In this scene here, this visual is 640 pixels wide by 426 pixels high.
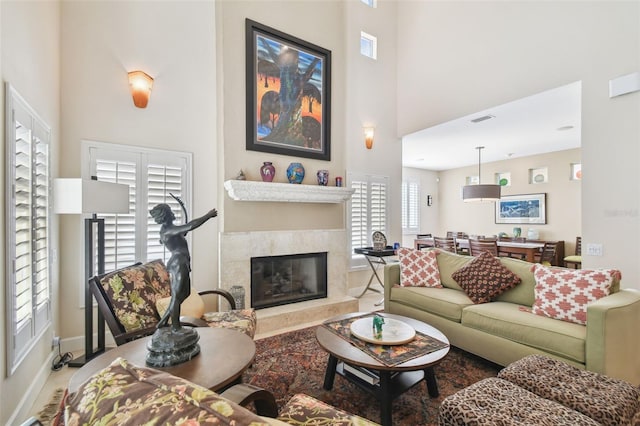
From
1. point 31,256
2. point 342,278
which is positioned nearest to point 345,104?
point 342,278

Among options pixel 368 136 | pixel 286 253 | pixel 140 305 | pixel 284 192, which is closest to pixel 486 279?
pixel 286 253

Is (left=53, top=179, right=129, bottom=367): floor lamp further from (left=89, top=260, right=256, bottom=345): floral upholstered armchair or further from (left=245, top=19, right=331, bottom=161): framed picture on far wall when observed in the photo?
(left=245, top=19, right=331, bottom=161): framed picture on far wall

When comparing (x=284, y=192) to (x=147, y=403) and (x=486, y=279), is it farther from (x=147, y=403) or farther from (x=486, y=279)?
(x=147, y=403)

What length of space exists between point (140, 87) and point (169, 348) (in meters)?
2.97

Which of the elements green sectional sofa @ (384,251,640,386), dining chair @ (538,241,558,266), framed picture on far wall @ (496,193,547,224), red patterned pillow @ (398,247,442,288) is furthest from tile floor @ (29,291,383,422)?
framed picture on far wall @ (496,193,547,224)

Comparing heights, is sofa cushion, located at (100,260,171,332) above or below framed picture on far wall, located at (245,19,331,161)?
below

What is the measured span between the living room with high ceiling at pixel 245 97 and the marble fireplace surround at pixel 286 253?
47mm

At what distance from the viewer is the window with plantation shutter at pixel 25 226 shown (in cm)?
183

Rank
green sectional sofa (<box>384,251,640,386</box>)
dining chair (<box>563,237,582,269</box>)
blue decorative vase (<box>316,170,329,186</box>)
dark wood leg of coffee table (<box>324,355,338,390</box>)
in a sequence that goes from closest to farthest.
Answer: green sectional sofa (<box>384,251,640,386</box>) < dark wood leg of coffee table (<box>324,355,338,390</box>) < blue decorative vase (<box>316,170,329,186</box>) < dining chair (<box>563,237,582,269</box>)

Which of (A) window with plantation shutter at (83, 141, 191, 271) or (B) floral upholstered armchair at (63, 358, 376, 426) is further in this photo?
(A) window with plantation shutter at (83, 141, 191, 271)

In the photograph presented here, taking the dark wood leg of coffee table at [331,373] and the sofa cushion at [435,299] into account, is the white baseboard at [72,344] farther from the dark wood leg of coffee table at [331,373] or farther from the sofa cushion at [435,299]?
the sofa cushion at [435,299]

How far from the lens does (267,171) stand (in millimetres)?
3895

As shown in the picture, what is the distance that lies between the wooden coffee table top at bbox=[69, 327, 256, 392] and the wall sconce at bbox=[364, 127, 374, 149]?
3.97 meters

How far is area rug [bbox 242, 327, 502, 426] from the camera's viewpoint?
Result: 2.09 m
